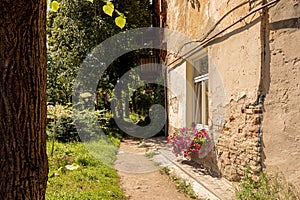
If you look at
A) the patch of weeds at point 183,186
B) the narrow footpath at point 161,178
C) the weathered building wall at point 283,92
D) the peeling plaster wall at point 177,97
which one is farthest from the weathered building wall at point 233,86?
the peeling plaster wall at point 177,97

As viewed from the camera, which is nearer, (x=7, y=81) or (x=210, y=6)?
(x=7, y=81)

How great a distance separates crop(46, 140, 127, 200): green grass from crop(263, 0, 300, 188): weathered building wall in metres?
2.31

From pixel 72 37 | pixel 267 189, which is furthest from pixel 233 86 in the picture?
pixel 72 37

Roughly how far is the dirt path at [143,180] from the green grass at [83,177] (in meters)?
0.20

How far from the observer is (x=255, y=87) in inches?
150

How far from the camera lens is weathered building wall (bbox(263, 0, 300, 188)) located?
3.17 m

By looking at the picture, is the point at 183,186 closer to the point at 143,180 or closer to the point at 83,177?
the point at 143,180

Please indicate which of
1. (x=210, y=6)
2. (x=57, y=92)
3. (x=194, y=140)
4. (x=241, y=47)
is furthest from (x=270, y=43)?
(x=57, y=92)

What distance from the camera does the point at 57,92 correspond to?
12.0 m

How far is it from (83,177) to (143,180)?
3.84 ft

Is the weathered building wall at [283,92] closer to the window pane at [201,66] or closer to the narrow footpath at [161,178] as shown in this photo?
the narrow footpath at [161,178]

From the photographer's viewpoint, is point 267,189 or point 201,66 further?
point 201,66

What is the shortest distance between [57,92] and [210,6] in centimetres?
875

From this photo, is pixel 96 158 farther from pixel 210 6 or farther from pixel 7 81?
pixel 7 81
